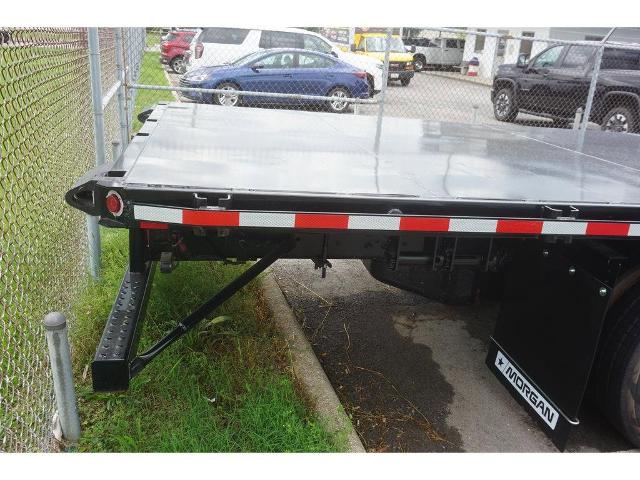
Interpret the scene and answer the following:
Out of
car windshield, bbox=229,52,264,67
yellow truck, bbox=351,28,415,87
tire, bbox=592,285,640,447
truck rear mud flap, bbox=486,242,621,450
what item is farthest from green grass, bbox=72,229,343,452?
yellow truck, bbox=351,28,415,87

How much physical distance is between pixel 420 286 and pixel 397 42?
18.8 meters

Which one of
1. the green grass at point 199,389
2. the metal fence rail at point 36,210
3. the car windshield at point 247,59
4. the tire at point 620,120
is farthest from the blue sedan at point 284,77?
the green grass at point 199,389

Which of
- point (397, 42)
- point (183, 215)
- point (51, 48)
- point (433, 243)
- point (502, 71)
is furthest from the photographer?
point (397, 42)

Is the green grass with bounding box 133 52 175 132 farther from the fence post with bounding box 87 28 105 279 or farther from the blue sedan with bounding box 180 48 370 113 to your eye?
the fence post with bounding box 87 28 105 279

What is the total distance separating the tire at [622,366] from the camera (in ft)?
9.91

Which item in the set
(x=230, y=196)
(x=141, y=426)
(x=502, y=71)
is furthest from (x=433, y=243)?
(x=502, y=71)

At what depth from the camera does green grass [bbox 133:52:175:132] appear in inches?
457

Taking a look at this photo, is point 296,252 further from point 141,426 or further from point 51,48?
point 51,48

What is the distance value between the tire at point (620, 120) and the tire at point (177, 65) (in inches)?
391

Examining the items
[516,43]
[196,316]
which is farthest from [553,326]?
[516,43]

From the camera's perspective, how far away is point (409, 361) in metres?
3.94

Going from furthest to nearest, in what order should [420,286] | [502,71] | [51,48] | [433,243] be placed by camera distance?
[502,71] < [420,286] < [51,48] < [433,243]

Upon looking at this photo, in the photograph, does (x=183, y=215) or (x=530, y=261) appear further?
(x=530, y=261)

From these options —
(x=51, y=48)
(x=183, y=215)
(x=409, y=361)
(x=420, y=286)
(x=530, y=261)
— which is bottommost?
(x=409, y=361)
